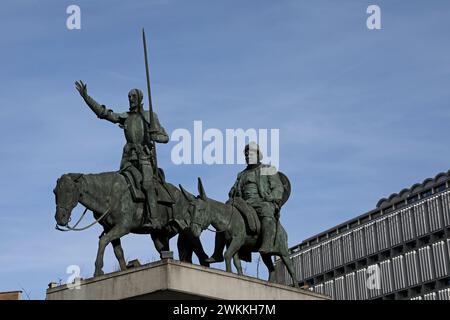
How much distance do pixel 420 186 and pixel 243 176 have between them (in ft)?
251

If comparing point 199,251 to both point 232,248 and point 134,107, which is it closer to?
point 232,248

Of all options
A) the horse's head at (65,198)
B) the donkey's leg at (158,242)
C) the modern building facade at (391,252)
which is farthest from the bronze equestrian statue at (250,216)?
the modern building facade at (391,252)

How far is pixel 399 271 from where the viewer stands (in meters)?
105

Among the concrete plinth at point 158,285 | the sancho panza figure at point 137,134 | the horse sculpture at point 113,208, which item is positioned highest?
the sancho panza figure at point 137,134

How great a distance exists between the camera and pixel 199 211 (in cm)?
2881

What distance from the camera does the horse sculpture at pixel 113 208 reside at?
27.3 metres

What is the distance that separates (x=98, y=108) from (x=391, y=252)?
7982cm

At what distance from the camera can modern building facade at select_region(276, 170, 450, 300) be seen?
99812 millimetres

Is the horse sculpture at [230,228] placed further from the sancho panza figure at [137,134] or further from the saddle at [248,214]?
the sancho panza figure at [137,134]

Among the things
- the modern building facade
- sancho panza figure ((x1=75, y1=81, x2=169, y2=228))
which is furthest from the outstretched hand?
the modern building facade

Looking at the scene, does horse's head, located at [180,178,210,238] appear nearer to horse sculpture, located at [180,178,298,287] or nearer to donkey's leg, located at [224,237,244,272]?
horse sculpture, located at [180,178,298,287]

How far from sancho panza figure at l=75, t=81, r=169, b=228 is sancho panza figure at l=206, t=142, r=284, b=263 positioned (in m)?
2.72
